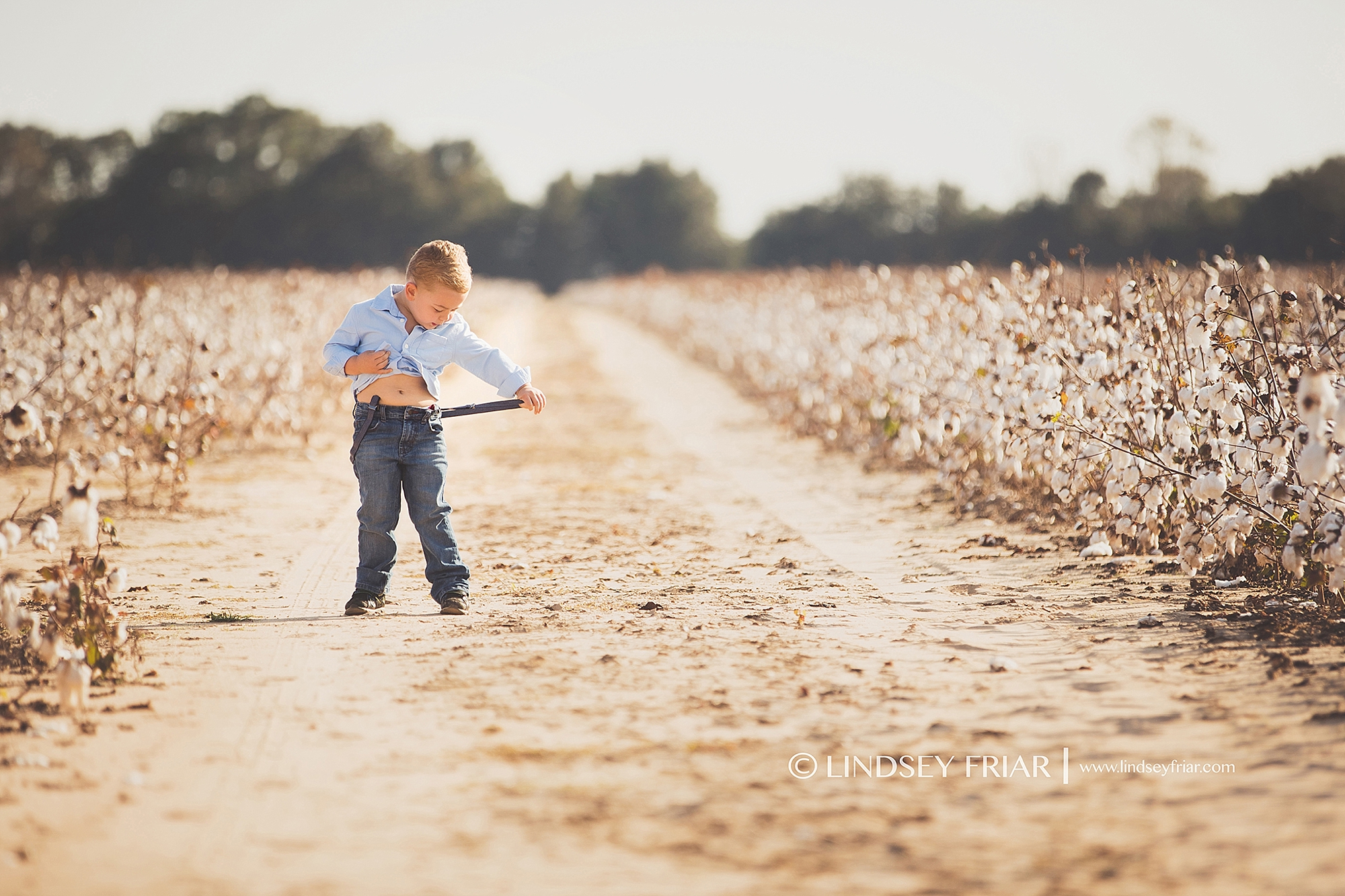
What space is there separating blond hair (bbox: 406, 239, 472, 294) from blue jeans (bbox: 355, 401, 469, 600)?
1.85 ft

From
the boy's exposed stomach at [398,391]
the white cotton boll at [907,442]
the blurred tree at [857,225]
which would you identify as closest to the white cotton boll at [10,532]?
the boy's exposed stomach at [398,391]

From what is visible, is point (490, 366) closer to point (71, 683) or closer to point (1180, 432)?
point (71, 683)

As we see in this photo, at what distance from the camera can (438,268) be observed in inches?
167

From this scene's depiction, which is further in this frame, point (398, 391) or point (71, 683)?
point (398, 391)

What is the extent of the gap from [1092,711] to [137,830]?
8.85 ft

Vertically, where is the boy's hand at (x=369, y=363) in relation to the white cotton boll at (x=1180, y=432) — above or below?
above

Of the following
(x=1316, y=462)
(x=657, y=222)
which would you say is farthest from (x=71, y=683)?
(x=657, y=222)

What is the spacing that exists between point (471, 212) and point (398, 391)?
71.4 metres

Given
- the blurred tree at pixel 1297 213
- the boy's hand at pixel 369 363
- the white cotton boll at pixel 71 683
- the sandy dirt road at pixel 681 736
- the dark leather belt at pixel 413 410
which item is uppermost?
the blurred tree at pixel 1297 213

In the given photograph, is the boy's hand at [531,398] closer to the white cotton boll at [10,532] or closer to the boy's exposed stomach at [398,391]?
the boy's exposed stomach at [398,391]

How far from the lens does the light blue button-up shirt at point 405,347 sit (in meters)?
4.32

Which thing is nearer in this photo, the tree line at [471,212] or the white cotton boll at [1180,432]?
the white cotton boll at [1180,432]

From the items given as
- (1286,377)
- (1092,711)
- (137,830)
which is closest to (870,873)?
(1092,711)

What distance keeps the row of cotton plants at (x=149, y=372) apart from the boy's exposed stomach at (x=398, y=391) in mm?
1390
